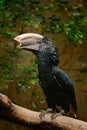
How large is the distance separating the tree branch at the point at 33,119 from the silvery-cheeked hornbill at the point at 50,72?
0.13 feet

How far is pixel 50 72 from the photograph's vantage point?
2129 millimetres

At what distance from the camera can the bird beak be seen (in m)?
2.09

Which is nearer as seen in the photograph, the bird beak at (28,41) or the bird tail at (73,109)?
the bird beak at (28,41)

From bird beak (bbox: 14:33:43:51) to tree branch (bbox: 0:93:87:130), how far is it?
0.31 metres

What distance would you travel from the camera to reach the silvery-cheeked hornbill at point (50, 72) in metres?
2.11

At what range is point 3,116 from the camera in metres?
2.12

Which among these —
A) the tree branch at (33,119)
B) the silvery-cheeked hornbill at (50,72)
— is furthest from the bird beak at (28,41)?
the tree branch at (33,119)

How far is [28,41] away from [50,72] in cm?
22

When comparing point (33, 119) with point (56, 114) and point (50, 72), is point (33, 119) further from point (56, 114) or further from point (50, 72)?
point (50, 72)

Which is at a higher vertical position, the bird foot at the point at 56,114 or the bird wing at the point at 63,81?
the bird wing at the point at 63,81

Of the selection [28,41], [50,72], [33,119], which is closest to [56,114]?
[33,119]

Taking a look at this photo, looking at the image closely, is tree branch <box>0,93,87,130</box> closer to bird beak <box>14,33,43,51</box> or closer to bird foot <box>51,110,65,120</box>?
bird foot <box>51,110,65,120</box>

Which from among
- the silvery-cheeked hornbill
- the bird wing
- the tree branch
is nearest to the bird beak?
the silvery-cheeked hornbill

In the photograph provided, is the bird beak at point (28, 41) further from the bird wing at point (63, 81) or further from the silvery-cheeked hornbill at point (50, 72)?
the bird wing at point (63, 81)
